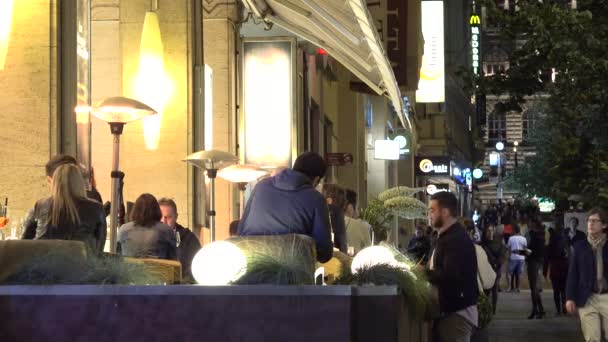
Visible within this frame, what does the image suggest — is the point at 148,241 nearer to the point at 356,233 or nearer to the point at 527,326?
the point at 356,233

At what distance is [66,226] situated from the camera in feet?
28.3

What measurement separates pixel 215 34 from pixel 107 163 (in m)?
2.98

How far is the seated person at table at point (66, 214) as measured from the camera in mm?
8570

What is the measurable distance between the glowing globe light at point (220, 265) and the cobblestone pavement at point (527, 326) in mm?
11797

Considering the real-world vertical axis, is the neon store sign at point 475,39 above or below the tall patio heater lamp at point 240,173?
above

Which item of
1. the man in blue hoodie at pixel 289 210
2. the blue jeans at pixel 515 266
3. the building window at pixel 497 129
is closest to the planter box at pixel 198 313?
the man in blue hoodie at pixel 289 210

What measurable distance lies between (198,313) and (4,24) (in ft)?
20.1

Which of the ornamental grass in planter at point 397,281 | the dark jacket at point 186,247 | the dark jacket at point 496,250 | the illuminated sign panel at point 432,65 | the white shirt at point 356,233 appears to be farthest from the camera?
the illuminated sign panel at point 432,65

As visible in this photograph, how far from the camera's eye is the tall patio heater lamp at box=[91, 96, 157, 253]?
11.8 m

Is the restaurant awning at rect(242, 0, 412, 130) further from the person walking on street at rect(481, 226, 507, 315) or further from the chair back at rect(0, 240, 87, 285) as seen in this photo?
the person walking on street at rect(481, 226, 507, 315)

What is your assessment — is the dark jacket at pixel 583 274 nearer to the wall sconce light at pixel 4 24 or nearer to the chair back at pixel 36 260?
the wall sconce light at pixel 4 24

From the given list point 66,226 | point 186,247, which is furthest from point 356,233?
point 66,226

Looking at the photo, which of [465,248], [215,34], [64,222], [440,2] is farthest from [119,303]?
[440,2]

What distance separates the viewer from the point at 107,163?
17.1 metres
